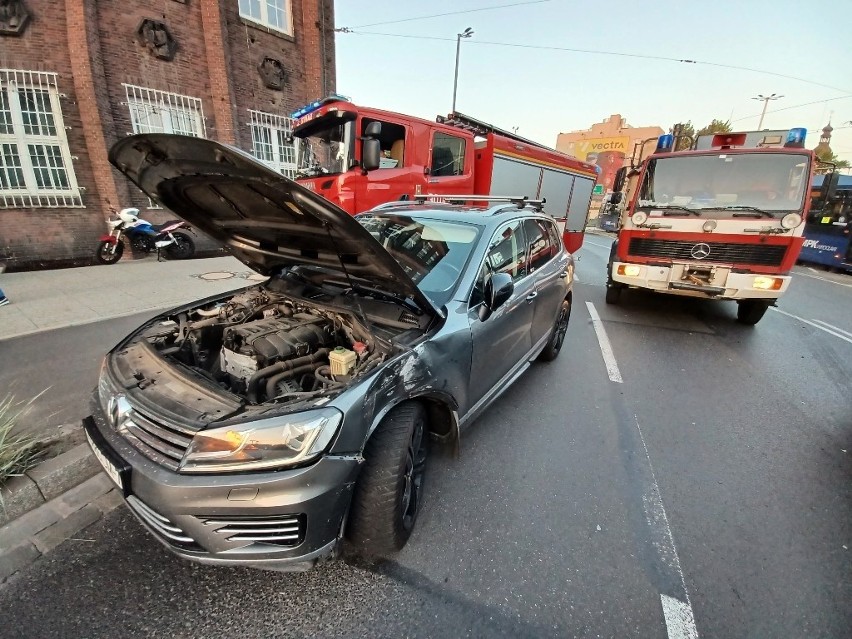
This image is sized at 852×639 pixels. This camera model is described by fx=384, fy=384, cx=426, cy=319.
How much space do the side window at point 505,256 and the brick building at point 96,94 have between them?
888cm

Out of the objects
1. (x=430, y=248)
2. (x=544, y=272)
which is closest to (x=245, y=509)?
(x=430, y=248)

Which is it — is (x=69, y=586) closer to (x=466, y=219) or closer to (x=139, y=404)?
(x=139, y=404)

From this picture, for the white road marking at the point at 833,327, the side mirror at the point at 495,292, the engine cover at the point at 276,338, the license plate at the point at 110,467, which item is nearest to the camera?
the license plate at the point at 110,467

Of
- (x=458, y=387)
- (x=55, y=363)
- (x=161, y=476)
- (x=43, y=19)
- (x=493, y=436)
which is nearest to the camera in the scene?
(x=161, y=476)

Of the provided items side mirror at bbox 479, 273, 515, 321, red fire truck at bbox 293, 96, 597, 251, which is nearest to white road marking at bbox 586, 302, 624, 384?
side mirror at bbox 479, 273, 515, 321

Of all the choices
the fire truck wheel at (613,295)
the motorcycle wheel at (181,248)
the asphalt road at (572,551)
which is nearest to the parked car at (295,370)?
the asphalt road at (572,551)

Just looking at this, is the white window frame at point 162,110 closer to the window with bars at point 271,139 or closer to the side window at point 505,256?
the window with bars at point 271,139

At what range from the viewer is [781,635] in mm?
1764

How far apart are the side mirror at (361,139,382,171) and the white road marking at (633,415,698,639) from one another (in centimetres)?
507

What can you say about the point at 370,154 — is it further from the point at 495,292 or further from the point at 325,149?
the point at 495,292

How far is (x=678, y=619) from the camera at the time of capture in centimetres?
181

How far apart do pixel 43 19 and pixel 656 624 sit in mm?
12100

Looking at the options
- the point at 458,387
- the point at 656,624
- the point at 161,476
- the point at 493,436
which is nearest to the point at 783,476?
the point at 656,624

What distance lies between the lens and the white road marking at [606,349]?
4270 mm
